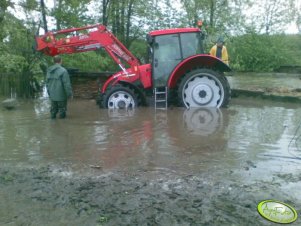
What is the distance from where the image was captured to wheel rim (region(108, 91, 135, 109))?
10.8 m

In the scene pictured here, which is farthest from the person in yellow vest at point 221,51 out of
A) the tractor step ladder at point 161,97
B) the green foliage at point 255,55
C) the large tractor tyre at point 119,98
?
the green foliage at point 255,55

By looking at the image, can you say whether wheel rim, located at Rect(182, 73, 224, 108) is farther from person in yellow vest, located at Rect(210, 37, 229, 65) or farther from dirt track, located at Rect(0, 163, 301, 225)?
dirt track, located at Rect(0, 163, 301, 225)

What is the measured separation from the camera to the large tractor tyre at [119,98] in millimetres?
10789

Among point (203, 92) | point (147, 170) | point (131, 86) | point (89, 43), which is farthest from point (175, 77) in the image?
point (147, 170)

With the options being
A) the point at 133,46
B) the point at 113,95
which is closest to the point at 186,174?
the point at 113,95

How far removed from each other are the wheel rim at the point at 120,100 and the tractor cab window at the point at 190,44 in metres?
1.77

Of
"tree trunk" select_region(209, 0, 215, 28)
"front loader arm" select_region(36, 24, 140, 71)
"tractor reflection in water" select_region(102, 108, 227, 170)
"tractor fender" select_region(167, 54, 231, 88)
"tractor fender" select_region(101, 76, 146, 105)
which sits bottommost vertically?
"tractor reflection in water" select_region(102, 108, 227, 170)

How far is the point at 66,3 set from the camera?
14.3 m

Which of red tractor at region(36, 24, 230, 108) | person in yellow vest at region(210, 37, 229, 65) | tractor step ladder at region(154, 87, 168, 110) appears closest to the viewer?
red tractor at region(36, 24, 230, 108)

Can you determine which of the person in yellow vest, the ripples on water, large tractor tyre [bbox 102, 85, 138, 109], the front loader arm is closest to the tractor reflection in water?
the ripples on water

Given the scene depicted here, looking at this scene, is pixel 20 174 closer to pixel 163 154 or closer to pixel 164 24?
pixel 163 154

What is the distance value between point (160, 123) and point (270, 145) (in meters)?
2.65

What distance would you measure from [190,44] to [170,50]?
0.53 m

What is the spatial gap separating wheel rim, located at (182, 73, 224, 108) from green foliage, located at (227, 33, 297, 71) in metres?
10.5
